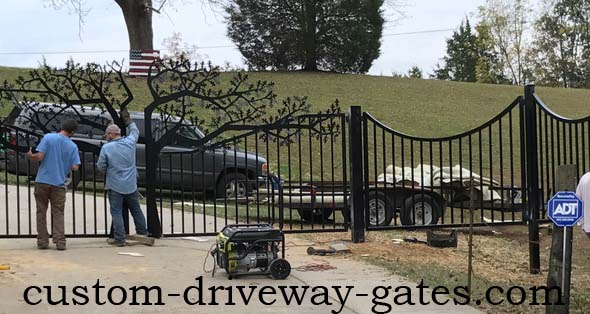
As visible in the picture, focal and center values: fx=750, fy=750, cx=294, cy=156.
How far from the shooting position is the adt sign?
6016 mm

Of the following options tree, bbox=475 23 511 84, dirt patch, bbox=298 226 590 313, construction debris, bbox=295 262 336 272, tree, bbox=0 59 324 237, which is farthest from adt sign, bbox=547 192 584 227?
tree, bbox=475 23 511 84

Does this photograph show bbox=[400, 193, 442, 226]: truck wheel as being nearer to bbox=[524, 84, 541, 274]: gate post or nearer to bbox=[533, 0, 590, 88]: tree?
bbox=[524, 84, 541, 274]: gate post

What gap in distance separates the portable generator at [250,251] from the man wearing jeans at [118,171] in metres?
2.34

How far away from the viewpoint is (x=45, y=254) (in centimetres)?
896

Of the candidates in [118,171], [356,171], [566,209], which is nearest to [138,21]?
[118,171]

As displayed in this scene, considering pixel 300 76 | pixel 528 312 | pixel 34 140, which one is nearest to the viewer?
pixel 528 312

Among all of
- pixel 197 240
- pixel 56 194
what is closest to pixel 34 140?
pixel 56 194

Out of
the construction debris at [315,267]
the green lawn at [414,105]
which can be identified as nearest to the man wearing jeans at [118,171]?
the construction debris at [315,267]

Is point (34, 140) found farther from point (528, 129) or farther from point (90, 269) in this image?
point (528, 129)

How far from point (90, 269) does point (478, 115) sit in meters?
24.7

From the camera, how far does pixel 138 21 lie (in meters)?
32.2

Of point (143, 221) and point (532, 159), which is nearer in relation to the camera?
point (532, 159)

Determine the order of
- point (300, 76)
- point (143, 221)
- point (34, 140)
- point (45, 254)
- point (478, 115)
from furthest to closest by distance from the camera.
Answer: point (300, 76)
point (478, 115)
point (34, 140)
point (143, 221)
point (45, 254)

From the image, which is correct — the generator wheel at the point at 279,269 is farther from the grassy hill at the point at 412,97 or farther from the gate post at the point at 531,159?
the grassy hill at the point at 412,97
